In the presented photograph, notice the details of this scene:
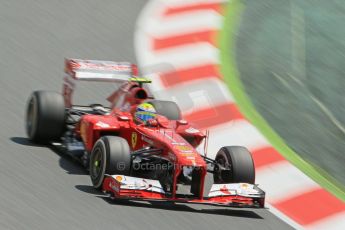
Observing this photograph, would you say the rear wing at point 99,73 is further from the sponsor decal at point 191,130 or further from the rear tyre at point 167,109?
the sponsor decal at point 191,130

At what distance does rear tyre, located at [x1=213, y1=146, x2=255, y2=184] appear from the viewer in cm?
1038

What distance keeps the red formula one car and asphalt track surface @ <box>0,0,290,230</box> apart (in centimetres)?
18

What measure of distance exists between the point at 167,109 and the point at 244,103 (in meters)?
2.04

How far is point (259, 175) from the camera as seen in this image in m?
11.5

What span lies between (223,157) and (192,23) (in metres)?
5.54

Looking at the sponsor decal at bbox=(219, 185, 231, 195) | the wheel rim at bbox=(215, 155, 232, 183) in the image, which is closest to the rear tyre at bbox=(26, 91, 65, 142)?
the wheel rim at bbox=(215, 155, 232, 183)

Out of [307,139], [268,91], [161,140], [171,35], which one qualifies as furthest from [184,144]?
[171,35]

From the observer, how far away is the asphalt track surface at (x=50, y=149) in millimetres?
9180

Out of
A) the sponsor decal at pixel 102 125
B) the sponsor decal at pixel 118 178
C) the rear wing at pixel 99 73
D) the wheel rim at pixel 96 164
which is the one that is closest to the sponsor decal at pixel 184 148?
the sponsor decal at pixel 118 178

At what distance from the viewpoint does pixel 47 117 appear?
1141 cm

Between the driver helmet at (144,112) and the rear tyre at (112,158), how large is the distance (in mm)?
860

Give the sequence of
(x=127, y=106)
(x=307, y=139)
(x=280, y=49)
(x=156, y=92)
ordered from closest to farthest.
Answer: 1. (x=127, y=106)
2. (x=307, y=139)
3. (x=156, y=92)
4. (x=280, y=49)

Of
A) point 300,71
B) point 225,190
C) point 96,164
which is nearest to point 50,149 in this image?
point 96,164

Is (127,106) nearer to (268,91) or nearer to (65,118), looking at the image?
(65,118)
